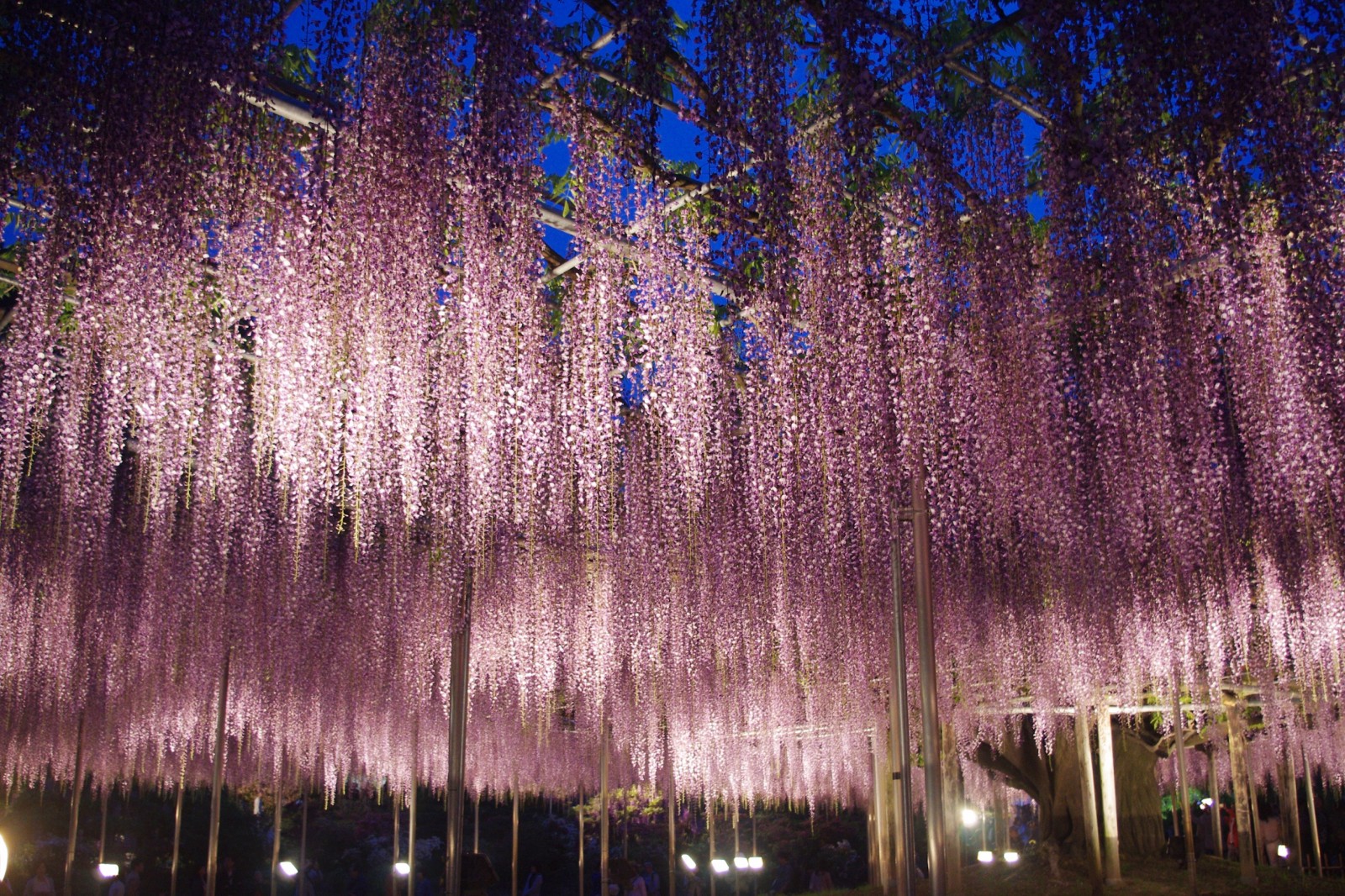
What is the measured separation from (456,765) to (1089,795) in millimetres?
7185

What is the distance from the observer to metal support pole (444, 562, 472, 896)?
230 inches

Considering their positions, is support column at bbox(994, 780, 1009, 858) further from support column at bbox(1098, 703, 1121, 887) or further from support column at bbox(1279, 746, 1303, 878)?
support column at bbox(1098, 703, 1121, 887)

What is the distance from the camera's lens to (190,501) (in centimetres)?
818

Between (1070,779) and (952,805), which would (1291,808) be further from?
(952,805)

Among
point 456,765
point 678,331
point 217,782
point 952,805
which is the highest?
point 678,331

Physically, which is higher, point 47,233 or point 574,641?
point 47,233

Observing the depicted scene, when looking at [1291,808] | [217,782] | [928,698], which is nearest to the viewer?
[928,698]

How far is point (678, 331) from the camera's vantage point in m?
5.44

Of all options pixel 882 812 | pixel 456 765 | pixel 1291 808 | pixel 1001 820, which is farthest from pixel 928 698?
pixel 1001 820

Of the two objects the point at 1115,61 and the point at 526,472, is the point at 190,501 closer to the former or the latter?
the point at 526,472

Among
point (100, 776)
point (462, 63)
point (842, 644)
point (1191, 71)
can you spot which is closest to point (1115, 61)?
point (1191, 71)

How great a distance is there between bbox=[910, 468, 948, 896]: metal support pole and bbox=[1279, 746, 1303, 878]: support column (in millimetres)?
11157

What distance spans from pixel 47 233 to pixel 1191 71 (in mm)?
4288

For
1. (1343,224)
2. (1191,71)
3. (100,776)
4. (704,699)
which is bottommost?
(100,776)
